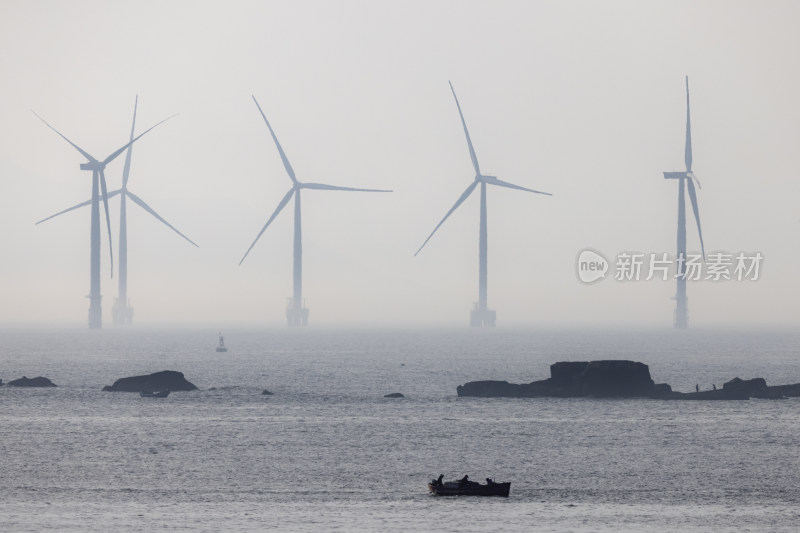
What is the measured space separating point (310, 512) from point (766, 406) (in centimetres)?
8085

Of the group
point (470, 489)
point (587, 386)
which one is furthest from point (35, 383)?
point (470, 489)

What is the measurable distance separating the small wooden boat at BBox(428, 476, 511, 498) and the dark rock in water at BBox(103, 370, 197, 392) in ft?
295

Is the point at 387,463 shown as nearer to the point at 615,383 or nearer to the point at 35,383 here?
the point at 615,383

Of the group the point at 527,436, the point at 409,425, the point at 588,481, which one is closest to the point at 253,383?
the point at 409,425

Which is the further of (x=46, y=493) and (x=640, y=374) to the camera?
(x=640, y=374)

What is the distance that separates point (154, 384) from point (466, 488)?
3666 inches

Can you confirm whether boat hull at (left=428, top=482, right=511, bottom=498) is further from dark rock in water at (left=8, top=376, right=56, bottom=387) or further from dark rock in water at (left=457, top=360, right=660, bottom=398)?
dark rock in water at (left=8, top=376, right=56, bottom=387)

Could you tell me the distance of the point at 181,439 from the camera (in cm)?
10875

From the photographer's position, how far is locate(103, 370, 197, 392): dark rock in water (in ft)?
536

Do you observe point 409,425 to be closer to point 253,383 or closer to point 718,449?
point 718,449

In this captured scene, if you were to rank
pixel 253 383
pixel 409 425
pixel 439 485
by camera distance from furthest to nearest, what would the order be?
1. pixel 253 383
2. pixel 409 425
3. pixel 439 485

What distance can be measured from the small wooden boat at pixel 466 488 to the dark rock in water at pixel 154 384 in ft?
295

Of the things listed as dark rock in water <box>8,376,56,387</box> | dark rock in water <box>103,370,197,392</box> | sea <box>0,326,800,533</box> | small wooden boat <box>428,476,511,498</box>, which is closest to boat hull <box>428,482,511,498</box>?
small wooden boat <box>428,476,511,498</box>

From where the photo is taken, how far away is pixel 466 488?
77.9 metres
